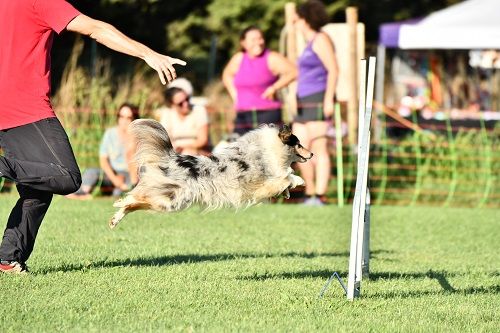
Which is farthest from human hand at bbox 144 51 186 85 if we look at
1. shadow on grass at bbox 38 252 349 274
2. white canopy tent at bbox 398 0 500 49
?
white canopy tent at bbox 398 0 500 49

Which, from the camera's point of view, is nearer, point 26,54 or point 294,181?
point 26,54

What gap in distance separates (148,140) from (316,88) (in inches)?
212

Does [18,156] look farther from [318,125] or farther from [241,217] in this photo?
[318,125]

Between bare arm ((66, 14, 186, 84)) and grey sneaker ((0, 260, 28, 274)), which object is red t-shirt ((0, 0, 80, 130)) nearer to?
bare arm ((66, 14, 186, 84))

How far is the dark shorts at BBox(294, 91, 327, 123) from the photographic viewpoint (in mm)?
11047

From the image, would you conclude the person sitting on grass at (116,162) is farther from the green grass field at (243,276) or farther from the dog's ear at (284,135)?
the dog's ear at (284,135)

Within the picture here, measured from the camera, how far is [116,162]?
11.6 meters

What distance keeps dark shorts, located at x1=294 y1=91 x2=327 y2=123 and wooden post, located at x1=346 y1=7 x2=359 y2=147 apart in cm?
205

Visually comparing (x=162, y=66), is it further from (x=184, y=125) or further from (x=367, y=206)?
(x=184, y=125)

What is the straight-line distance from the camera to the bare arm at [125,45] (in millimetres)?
5312

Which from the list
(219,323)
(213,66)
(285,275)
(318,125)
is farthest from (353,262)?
(213,66)

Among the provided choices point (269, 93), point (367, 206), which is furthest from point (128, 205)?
point (269, 93)

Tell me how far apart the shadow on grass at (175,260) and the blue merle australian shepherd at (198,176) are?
54cm

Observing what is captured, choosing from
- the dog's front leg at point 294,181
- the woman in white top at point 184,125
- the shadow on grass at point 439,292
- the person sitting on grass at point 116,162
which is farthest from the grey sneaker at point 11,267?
the woman in white top at point 184,125
